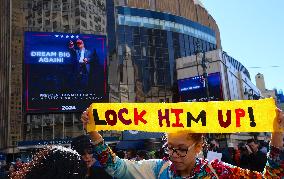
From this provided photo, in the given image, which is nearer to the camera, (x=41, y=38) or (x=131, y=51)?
(x=41, y=38)

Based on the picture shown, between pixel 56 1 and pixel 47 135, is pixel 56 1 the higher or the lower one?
the higher one

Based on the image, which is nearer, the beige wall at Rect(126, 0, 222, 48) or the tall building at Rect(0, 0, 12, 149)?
the tall building at Rect(0, 0, 12, 149)

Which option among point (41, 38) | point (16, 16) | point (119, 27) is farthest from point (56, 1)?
point (41, 38)

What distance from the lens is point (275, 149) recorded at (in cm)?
290

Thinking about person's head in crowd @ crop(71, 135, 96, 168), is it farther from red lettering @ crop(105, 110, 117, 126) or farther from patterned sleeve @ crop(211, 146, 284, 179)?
patterned sleeve @ crop(211, 146, 284, 179)

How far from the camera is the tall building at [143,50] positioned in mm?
59531

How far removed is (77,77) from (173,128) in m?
27.2

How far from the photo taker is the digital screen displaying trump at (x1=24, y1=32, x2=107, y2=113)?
29.3m

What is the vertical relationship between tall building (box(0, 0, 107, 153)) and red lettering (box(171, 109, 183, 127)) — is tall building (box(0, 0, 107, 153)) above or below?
above

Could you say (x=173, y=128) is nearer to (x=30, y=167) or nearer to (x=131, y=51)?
(x=30, y=167)

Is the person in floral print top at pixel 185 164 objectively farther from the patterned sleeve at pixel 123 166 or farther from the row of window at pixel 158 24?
the row of window at pixel 158 24

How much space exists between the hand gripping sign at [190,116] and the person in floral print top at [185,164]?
0.16 metres

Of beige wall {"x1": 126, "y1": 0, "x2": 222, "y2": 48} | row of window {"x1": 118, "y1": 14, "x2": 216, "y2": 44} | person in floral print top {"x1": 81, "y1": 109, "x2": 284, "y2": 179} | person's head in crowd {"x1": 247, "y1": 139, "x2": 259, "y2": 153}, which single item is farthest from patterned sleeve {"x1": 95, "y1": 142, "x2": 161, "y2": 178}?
beige wall {"x1": 126, "y1": 0, "x2": 222, "y2": 48}

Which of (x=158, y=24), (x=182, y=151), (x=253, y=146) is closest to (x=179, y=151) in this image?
(x=182, y=151)
